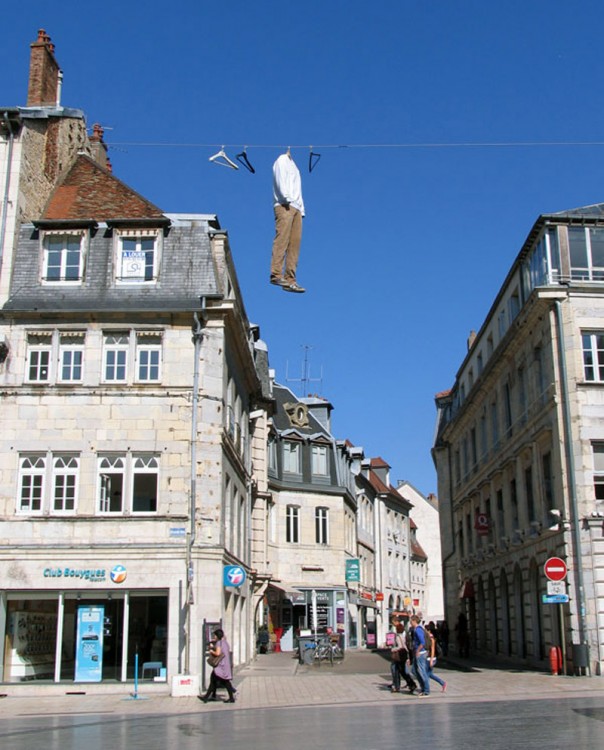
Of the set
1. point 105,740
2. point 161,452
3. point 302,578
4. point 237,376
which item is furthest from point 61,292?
point 302,578

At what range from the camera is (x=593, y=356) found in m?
26.2

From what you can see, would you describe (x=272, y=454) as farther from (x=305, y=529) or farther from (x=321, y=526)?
(x=321, y=526)

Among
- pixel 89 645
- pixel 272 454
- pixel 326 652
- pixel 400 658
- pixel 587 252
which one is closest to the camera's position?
pixel 400 658

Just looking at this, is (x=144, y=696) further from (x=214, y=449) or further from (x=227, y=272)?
(x=227, y=272)

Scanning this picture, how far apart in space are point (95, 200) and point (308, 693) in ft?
49.0

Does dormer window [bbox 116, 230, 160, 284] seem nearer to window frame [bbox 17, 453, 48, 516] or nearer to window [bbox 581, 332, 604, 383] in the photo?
window frame [bbox 17, 453, 48, 516]

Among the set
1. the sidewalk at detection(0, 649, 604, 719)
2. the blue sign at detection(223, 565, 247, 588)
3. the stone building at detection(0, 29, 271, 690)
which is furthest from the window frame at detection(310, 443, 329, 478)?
the blue sign at detection(223, 565, 247, 588)

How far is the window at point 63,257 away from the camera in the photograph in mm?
24484

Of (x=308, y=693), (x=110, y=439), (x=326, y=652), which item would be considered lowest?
(x=308, y=693)

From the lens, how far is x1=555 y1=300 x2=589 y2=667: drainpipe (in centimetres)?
2411

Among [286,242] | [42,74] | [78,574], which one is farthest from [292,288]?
[42,74]

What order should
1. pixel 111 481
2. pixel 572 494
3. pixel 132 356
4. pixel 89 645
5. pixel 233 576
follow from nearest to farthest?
pixel 89 645, pixel 111 481, pixel 233 576, pixel 132 356, pixel 572 494

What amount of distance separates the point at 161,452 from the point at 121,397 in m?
1.73

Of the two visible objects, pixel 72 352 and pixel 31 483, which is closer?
pixel 31 483
